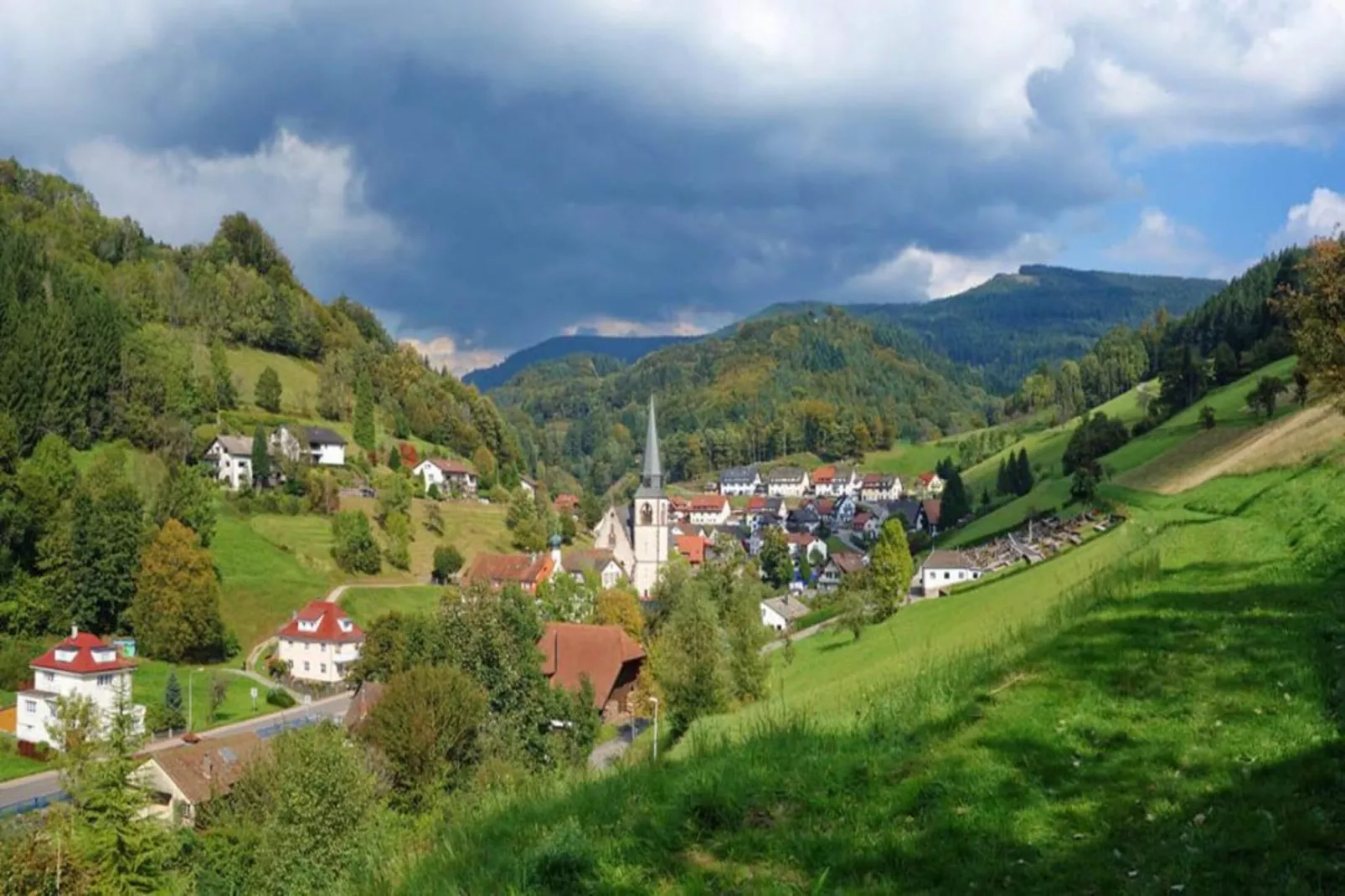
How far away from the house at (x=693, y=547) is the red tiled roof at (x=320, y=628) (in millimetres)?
58903

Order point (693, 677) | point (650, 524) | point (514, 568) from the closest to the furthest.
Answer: point (693, 677), point (514, 568), point (650, 524)

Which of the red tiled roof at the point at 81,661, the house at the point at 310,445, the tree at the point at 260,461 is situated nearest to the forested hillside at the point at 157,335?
the tree at the point at 260,461

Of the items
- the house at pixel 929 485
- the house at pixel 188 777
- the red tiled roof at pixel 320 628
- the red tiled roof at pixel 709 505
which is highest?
the house at pixel 929 485

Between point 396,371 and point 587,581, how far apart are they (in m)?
74.6

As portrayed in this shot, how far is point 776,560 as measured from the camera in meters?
105

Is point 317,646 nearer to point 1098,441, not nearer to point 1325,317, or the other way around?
point 1325,317

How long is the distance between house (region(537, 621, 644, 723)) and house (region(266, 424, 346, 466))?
55803mm

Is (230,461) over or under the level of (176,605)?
over

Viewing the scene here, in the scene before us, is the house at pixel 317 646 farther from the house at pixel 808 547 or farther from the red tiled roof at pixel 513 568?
the house at pixel 808 547

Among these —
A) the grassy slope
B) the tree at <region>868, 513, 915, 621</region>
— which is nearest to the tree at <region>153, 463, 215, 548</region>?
the tree at <region>868, 513, 915, 621</region>

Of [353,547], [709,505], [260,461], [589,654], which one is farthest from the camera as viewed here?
[709,505]

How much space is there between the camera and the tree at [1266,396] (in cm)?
6306

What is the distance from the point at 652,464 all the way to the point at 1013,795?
83.5 m

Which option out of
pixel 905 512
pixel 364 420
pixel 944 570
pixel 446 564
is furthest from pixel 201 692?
pixel 905 512
